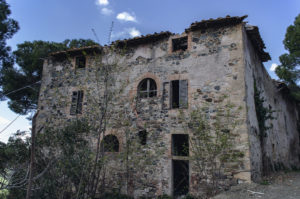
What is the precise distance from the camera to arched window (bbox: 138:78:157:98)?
9.50 metres

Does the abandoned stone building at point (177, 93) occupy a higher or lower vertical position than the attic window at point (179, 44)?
lower

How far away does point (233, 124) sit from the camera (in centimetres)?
759

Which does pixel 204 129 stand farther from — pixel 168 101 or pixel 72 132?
pixel 72 132

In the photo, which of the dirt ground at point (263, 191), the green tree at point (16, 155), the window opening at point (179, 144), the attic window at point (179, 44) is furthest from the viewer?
the attic window at point (179, 44)

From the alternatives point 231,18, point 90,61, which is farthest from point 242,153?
point 90,61

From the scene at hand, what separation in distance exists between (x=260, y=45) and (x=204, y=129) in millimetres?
4846

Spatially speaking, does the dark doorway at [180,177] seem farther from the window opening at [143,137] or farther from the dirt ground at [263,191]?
the dirt ground at [263,191]

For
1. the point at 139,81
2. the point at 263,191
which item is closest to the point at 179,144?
the point at 139,81

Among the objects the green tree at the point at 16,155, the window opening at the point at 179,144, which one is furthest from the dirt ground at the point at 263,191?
the green tree at the point at 16,155

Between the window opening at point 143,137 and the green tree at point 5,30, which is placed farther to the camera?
the green tree at point 5,30

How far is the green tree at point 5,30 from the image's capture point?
12372 mm

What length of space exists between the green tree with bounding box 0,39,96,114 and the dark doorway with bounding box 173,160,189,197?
9935mm

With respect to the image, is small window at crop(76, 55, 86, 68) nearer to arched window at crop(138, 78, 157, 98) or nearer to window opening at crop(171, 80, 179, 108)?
arched window at crop(138, 78, 157, 98)

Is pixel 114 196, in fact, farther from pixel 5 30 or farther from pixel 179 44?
pixel 5 30
